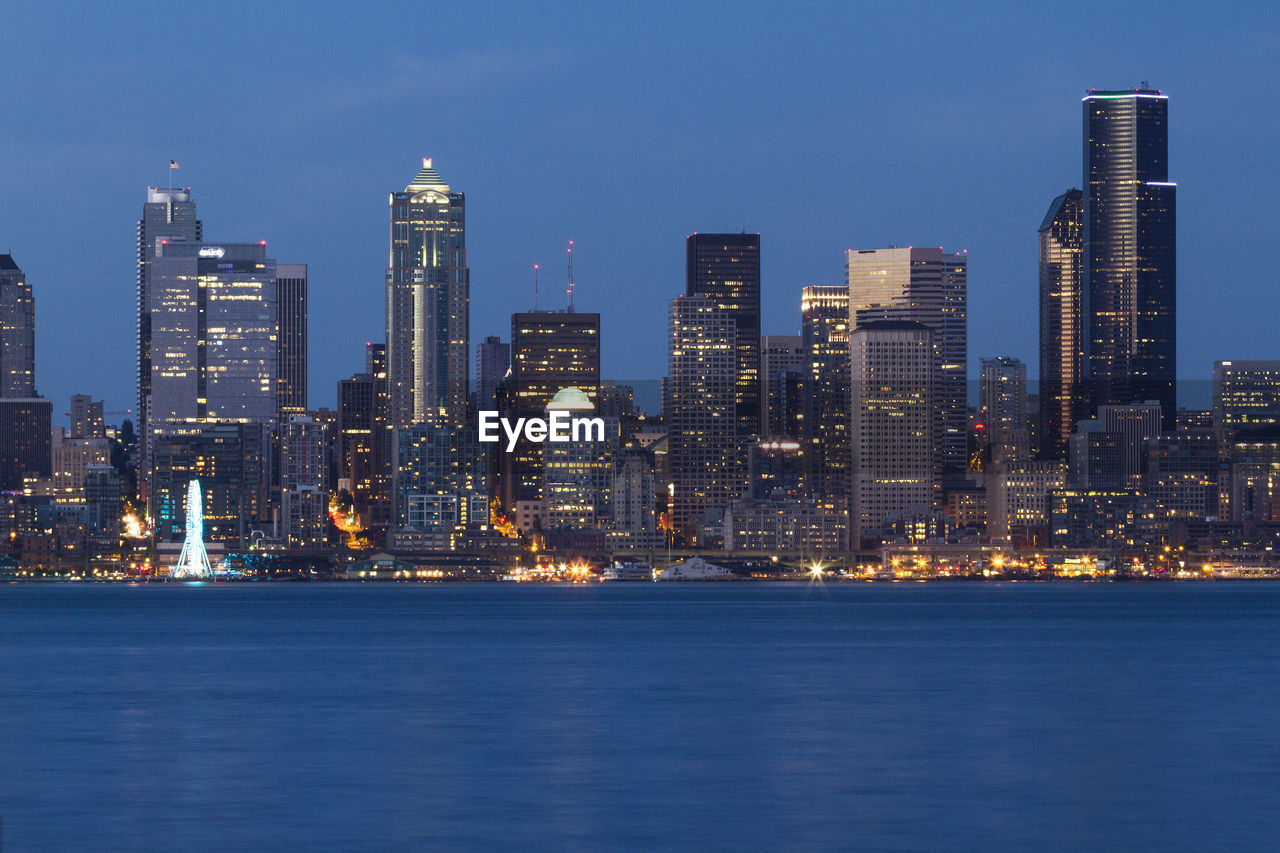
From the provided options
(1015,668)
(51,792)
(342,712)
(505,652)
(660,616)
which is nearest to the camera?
(51,792)

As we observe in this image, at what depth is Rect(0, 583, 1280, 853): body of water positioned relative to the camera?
39.7 meters

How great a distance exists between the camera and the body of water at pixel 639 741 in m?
39.7

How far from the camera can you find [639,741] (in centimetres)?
5422

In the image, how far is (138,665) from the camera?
84562 millimetres

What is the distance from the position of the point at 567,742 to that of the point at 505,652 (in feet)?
133

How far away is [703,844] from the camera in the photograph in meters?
37.5

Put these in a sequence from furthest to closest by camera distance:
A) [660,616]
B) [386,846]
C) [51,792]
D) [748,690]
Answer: [660,616]
[748,690]
[51,792]
[386,846]

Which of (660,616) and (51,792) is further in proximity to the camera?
(660,616)

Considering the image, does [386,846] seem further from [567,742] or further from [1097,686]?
[1097,686]

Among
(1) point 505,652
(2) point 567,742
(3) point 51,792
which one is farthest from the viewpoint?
(1) point 505,652

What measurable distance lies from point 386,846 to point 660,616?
342 feet

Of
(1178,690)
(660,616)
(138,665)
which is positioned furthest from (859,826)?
(660,616)

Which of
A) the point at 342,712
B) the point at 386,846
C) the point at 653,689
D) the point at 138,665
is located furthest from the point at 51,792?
the point at 138,665

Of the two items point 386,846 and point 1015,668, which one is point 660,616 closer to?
point 1015,668
